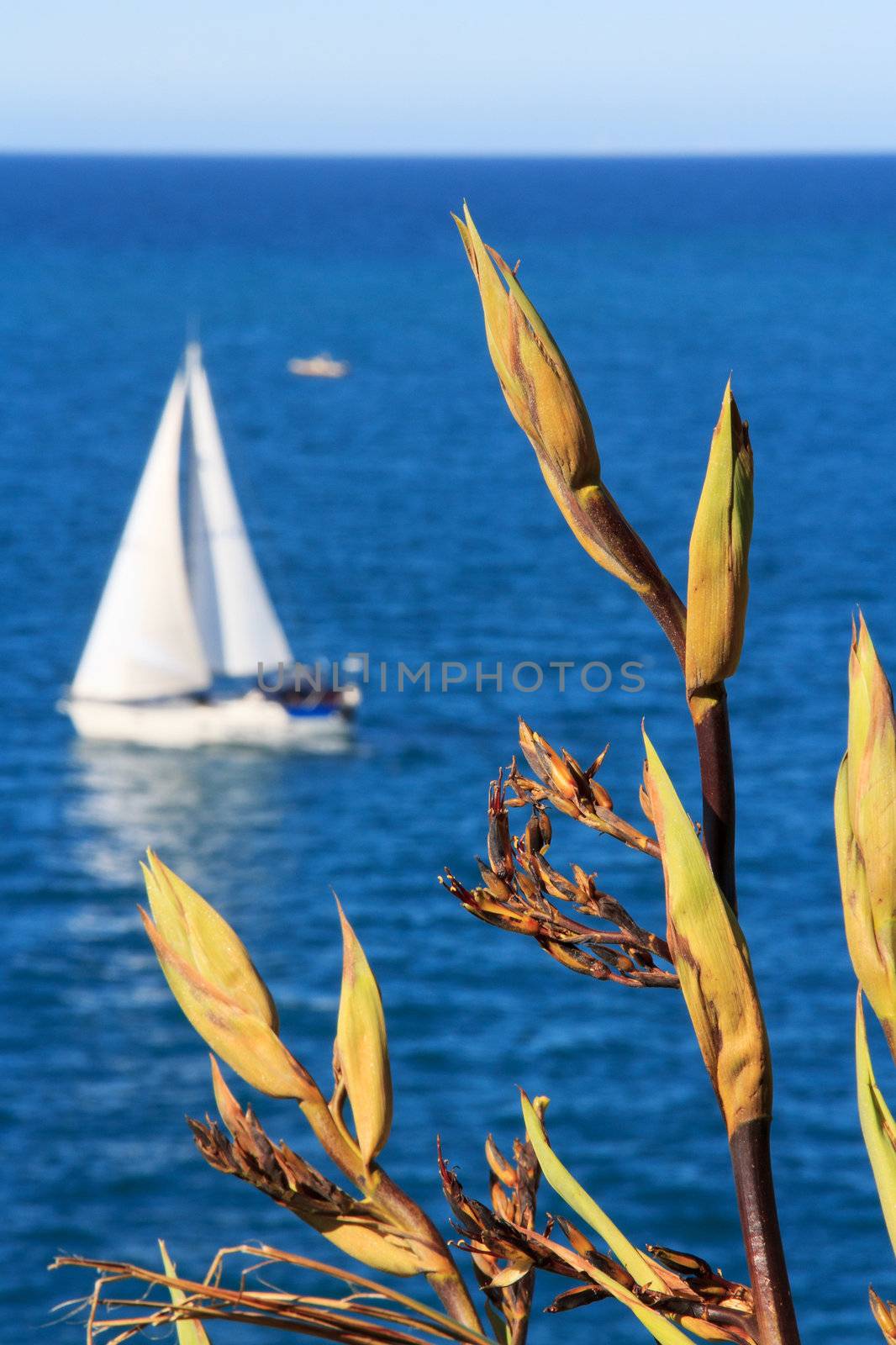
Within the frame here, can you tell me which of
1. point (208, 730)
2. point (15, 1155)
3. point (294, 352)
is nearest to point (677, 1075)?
point (15, 1155)

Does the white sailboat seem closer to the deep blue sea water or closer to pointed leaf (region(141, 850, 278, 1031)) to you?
the deep blue sea water

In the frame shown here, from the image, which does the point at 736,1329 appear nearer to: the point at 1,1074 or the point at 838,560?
the point at 1,1074

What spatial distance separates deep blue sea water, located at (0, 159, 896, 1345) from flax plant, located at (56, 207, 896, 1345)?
784cm

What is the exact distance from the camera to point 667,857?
1114 millimetres

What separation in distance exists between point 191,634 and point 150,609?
1.18 meters

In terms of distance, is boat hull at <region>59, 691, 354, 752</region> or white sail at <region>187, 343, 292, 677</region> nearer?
white sail at <region>187, 343, 292, 677</region>

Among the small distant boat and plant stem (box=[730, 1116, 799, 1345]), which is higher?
the small distant boat

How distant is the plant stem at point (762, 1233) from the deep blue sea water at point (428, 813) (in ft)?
25.9

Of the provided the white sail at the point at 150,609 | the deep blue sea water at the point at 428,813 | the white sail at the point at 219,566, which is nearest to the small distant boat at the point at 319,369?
the deep blue sea water at the point at 428,813

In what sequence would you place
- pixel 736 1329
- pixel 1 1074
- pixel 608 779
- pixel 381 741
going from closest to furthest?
1. pixel 736 1329
2. pixel 1 1074
3. pixel 608 779
4. pixel 381 741

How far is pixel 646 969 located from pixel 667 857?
0.24 metres

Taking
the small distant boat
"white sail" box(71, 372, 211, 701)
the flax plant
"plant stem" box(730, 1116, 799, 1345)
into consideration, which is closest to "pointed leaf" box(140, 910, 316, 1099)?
the flax plant

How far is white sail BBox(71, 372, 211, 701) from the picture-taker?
38.5 m

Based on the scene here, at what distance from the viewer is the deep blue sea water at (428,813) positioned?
81.4ft
